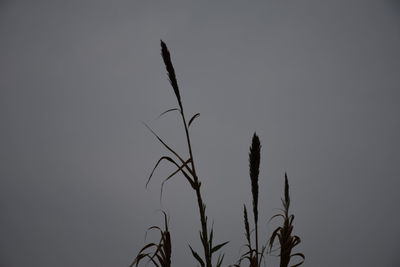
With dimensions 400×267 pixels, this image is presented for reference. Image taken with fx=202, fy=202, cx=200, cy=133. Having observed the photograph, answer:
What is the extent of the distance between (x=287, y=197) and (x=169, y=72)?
0.73m

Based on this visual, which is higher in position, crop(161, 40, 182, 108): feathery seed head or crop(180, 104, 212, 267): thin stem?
crop(161, 40, 182, 108): feathery seed head

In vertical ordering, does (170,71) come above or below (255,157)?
above

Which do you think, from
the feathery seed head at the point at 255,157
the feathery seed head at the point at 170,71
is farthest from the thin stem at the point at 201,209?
the feathery seed head at the point at 255,157

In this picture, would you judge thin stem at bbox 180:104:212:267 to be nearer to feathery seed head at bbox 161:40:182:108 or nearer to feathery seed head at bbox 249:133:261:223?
feathery seed head at bbox 161:40:182:108

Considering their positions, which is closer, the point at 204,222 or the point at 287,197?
the point at 204,222

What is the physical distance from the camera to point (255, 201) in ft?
2.09

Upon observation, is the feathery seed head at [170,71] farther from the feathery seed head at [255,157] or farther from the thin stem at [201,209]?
the feathery seed head at [255,157]

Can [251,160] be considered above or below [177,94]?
below

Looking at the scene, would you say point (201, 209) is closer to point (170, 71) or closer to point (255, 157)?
point (255, 157)

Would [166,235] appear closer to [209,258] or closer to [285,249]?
[209,258]

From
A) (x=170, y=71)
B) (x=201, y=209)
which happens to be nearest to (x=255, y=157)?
(x=201, y=209)

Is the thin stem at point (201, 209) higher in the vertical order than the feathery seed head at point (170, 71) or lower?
lower

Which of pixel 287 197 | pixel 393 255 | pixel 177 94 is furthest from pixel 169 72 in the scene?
pixel 393 255

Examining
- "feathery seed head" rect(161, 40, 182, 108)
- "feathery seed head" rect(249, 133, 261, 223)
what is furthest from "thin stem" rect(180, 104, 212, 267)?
"feathery seed head" rect(249, 133, 261, 223)
